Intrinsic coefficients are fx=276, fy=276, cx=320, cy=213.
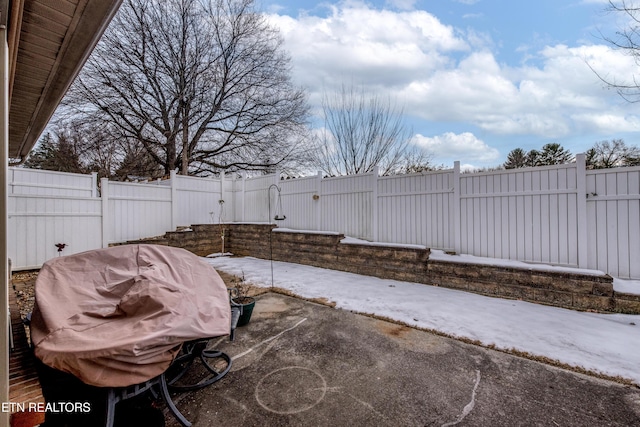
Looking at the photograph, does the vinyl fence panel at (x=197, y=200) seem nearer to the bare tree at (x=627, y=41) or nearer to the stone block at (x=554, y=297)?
the stone block at (x=554, y=297)

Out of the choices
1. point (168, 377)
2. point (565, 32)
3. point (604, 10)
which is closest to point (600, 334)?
point (168, 377)

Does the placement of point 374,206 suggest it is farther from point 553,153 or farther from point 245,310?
point 553,153

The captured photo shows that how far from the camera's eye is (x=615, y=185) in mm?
3598

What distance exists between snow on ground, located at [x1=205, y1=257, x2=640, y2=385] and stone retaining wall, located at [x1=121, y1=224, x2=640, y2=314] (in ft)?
0.50

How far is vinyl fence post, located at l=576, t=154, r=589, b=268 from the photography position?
12.3 feet

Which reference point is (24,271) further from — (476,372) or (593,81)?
(593,81)

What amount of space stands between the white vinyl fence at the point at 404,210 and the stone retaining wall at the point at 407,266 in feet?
1.44

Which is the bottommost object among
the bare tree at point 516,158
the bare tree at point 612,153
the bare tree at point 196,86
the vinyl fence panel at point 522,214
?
the vinyl fence panel at point 522,214

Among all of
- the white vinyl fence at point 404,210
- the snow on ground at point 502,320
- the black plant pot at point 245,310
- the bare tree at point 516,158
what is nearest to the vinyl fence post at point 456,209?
the white vinyl fence at point 404,210

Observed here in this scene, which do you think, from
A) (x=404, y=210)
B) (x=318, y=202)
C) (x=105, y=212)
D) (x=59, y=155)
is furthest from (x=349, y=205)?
(x=59, y=155)

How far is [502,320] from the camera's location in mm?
3270

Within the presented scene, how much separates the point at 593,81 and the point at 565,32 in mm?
1254

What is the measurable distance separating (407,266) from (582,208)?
2.56 meters

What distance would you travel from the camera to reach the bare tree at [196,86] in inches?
379
